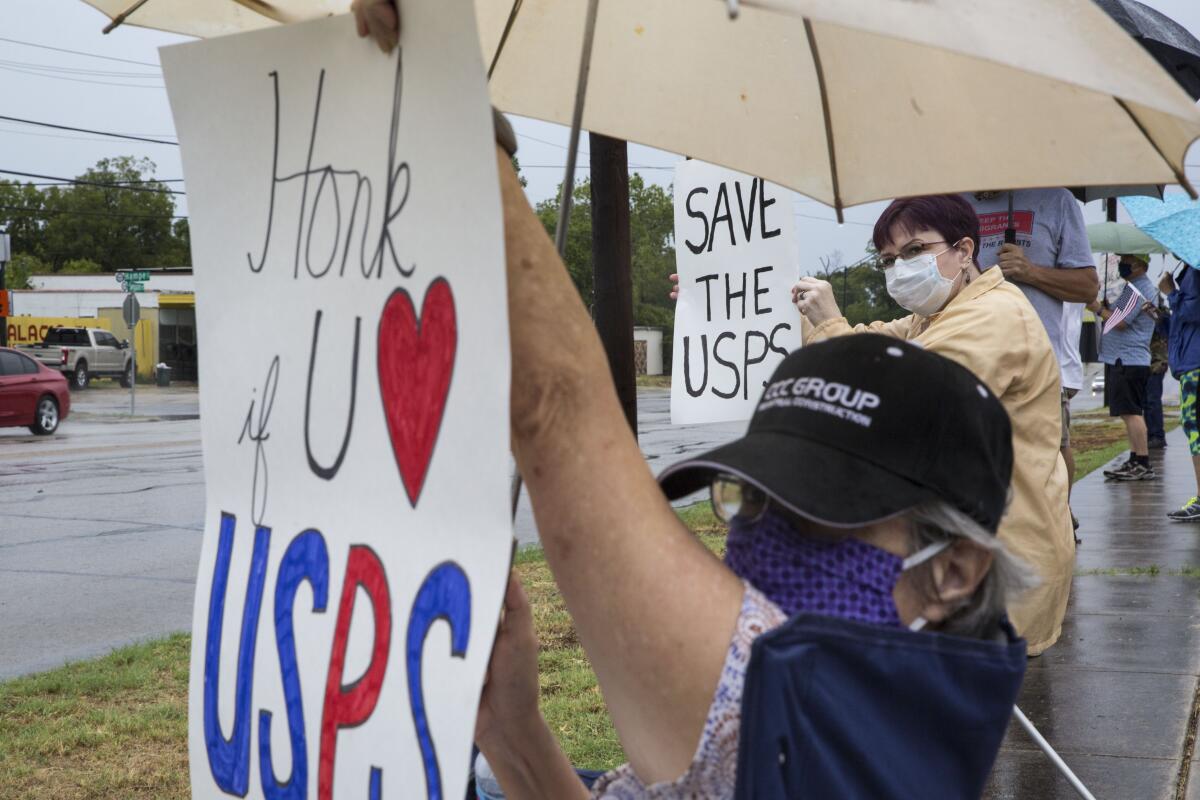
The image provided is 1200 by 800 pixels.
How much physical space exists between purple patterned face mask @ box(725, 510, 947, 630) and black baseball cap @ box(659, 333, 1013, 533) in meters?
0.07

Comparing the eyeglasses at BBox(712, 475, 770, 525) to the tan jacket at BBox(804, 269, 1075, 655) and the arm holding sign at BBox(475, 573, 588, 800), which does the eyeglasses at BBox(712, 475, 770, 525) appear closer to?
the arm holding sign at BBox(475, 573, 588, 800)

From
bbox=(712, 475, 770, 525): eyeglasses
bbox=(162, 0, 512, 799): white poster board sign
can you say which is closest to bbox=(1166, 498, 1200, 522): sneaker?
bbox=(712, 475, 770, 525): eyeglasses

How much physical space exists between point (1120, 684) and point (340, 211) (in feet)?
14.2

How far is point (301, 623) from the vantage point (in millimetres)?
1425

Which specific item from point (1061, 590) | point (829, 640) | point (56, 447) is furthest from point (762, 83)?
point (56, 447)

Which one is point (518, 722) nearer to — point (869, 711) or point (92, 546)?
point (869, 711)

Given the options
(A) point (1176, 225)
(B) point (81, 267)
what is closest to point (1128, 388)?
(A) point (1176, 225)

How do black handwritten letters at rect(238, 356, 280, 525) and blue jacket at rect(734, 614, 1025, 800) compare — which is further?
black handwritten letters at rect(238, 356, 280, 525)

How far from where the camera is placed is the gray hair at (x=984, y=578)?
1.40 m

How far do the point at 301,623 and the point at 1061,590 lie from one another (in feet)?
7.95

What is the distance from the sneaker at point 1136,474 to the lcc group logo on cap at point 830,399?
36.7ft

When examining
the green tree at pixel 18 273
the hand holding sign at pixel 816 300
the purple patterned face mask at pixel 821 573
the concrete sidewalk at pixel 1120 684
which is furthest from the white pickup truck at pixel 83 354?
the purple patterned face mask at pixel 821 573

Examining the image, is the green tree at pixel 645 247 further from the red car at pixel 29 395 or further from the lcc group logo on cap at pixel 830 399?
the lcc group logo on cap at pixel 830 399

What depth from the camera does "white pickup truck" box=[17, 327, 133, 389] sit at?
39000mm
